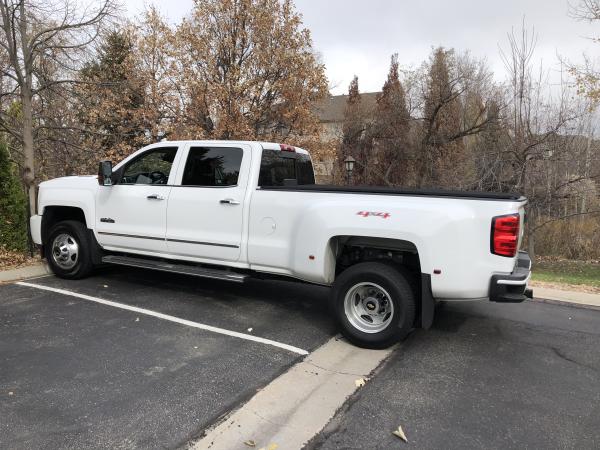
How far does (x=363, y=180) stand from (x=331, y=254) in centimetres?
2648

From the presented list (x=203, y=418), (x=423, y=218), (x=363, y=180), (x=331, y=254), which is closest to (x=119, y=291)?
(x=331, y=254)

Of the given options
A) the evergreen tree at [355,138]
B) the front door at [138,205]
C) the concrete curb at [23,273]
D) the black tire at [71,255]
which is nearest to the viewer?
the front door at [138,205]

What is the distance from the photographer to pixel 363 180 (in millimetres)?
30781

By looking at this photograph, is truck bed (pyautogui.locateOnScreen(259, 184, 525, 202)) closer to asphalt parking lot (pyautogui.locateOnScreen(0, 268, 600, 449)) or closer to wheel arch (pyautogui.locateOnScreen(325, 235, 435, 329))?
wheel arch (pyautogui.locateOnScreen(325, 235, 435, 329))

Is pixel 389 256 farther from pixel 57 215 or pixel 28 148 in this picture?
pixel 28 148

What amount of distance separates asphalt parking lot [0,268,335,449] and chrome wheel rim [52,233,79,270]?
11.4 inches

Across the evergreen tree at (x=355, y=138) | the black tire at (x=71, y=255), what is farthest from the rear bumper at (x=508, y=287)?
the evergreen tree at (x=355, y=138)

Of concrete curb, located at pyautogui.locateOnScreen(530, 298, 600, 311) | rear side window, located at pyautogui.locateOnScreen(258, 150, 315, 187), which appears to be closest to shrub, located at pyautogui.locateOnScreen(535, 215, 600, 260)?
concrete curb, located at pyautogui.locateOnScreen(530, 298, 600, 311)

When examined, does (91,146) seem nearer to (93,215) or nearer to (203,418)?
(93,215)

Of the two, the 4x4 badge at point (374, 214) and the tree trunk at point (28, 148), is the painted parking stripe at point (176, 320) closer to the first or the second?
the 4x4 badge at point (374, 214)

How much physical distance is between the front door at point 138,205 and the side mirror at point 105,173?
141 mm

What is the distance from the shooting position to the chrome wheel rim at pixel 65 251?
6632mm

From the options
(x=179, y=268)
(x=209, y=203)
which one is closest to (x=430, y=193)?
(x=209, y=203)

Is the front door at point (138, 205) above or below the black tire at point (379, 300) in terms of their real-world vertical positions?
above
